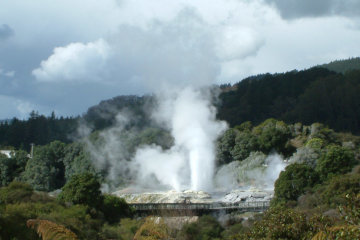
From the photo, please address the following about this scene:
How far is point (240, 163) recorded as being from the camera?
75.2 metres

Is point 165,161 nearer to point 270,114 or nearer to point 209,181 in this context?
point 209,181

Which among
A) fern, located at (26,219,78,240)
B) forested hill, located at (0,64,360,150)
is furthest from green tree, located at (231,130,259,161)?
fern, located at (26,219,78,240)

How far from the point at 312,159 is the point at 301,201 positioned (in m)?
18.7

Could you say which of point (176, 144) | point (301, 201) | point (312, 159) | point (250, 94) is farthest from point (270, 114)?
point (301, 201)

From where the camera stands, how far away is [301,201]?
43.3m

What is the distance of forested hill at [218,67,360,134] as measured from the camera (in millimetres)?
118500

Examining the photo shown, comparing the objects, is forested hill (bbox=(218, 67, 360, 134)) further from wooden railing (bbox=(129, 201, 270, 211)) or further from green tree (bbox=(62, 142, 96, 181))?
wooden railing (bbox=(129, 201, 270, 211))

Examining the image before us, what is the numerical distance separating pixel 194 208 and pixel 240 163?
27305 mm

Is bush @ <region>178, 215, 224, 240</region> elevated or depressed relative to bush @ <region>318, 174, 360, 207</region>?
depressed

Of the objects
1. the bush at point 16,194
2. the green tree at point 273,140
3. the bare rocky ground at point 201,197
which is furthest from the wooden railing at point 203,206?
the green tree at point 273,140

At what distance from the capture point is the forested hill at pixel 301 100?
389ft

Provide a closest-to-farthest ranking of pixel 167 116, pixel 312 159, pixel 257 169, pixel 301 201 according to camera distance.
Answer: pixel 301 201
pixel 312 159
pixel 257 169
pixel 167 116

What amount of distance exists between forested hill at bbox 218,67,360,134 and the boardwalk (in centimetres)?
6900

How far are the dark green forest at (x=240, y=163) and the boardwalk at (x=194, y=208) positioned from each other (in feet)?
Answer: 6.72
